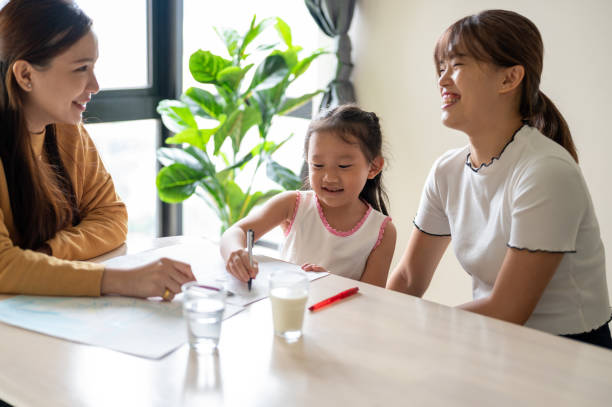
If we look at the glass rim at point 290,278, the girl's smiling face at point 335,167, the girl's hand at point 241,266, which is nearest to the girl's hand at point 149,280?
the girl's hand at point 241,266

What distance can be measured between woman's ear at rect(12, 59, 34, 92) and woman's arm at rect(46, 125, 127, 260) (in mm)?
188

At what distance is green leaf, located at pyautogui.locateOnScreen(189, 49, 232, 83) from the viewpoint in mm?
2814

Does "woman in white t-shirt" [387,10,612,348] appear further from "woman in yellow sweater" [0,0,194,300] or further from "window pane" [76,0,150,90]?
"window pane" [76,0,150,90]

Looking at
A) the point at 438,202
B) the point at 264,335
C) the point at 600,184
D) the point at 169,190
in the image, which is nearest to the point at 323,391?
the point at 264,335

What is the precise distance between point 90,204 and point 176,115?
55.7 inches

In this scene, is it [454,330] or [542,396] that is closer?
[542,396]

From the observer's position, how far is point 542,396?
91cm

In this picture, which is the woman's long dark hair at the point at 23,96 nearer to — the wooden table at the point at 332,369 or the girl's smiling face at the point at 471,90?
the wooden table at the point at 332,369

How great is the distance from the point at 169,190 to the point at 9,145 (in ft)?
4.97

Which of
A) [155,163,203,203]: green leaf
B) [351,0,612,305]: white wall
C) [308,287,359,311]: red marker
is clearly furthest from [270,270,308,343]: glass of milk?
[155,163,203,203]: green leaf

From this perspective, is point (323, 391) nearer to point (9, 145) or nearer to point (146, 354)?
point (146, 354)

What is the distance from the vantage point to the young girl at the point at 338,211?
1772 millimetres

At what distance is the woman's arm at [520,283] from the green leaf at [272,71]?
1.68m

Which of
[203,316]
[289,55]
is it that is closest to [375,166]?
[203,316]
